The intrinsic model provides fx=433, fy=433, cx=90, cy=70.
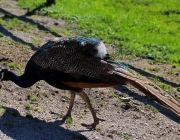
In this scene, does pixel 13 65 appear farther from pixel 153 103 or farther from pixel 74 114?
pixel 153 103

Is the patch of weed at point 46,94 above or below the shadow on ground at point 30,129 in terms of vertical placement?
below

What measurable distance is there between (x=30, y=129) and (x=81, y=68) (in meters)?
0.97

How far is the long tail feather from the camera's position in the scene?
491cm

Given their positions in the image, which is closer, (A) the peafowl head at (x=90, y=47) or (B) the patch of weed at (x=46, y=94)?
(A) the peafowl head at (x=90, y=47)

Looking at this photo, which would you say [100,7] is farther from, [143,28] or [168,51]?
[168,51]

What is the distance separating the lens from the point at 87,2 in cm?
1434

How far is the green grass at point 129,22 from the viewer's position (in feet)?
33.4

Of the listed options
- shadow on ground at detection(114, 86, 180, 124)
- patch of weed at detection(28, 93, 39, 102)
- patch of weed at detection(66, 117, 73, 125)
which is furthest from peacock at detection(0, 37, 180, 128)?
shadow on ground at detection(114, 86, 180, 124)

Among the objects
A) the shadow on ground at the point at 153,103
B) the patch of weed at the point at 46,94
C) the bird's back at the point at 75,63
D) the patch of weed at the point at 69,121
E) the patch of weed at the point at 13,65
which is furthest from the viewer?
the patch of weed at the point at 13,65

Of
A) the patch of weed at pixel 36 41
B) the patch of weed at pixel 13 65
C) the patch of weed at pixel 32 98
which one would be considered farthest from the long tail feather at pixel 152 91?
the patch of weed at pixel 36 41

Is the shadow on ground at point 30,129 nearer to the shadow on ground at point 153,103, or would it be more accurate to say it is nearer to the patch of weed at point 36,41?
the shadow on ground at point 153,103

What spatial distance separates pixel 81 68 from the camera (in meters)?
5.25

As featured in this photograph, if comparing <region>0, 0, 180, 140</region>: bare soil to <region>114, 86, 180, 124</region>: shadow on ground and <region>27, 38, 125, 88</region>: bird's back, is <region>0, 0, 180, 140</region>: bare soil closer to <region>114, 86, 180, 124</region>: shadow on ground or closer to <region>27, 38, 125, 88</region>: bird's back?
<region>114, 86, 180, 124</region>: shadow on ground

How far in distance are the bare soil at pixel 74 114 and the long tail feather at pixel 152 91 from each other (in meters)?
0.87
